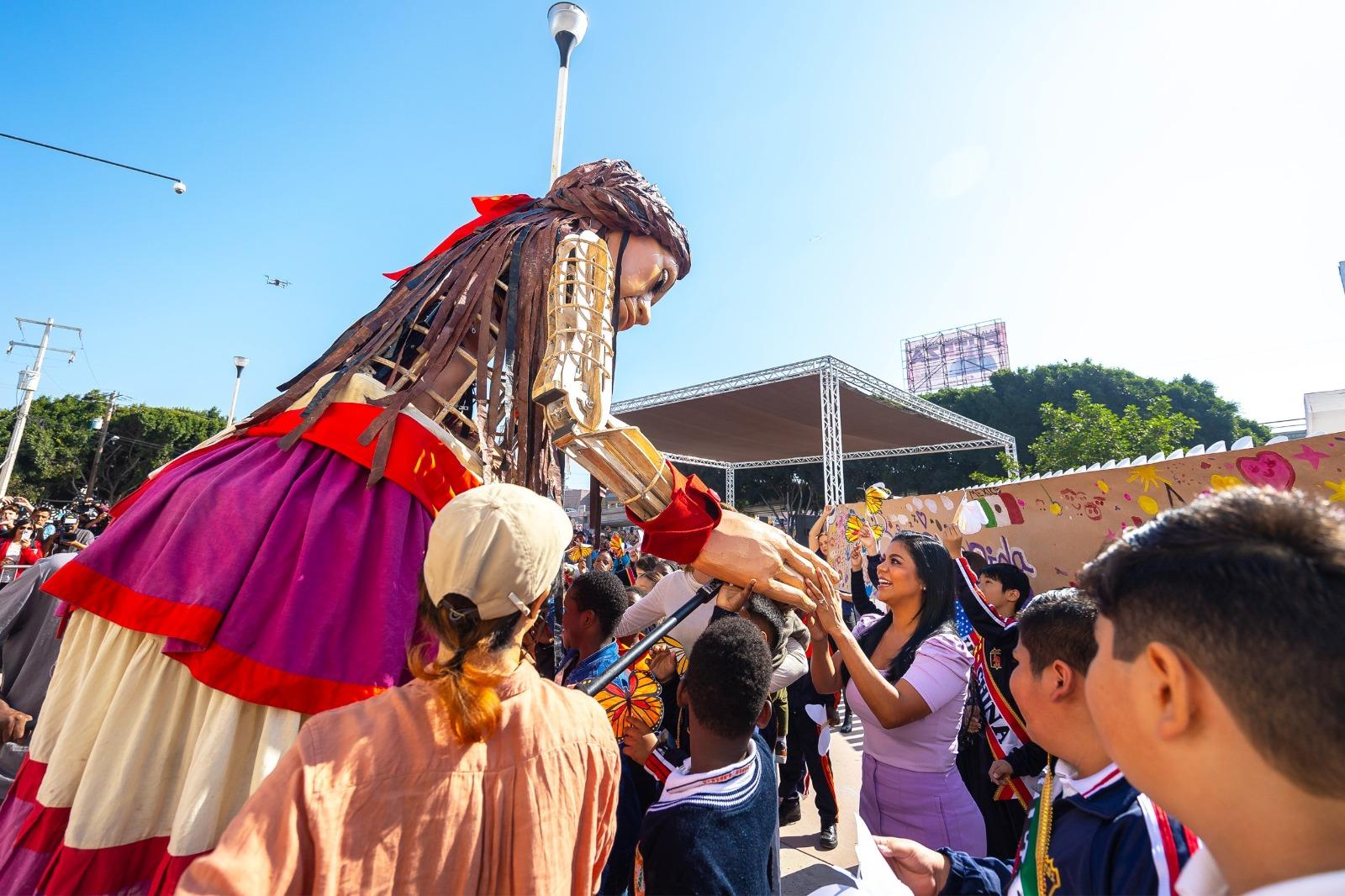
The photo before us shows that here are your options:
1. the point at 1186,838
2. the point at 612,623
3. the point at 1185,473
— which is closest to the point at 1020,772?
the point at 1186,838

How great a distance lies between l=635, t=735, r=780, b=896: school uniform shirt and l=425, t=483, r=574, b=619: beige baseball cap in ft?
3.13

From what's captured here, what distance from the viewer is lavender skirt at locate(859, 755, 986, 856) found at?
252 cm

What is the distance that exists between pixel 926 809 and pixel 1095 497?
3.48 meters

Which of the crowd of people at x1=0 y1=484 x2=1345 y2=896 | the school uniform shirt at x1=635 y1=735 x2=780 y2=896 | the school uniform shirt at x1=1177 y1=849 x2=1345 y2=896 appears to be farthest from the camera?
the school uniform shirt at x1=635 y1=735 x2=780 y2=896

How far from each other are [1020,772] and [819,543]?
195 centimetres

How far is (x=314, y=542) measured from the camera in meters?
1.13

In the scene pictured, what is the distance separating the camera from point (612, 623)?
10.5ft

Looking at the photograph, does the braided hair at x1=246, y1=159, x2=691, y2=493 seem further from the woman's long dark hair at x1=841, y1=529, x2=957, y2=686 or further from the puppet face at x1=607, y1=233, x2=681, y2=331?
the woman's long dark hair at x1=841, y1=529, x2=957, y2=686

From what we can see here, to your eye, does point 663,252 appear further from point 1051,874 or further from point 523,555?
point 1051,874

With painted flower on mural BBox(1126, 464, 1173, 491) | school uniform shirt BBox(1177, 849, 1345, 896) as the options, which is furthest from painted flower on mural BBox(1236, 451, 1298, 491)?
school uniform shirt BBox(1177, 849, 1345, 896)

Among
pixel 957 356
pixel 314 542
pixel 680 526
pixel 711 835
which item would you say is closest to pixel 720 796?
pixel 711 835

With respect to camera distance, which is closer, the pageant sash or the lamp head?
the pageant sash

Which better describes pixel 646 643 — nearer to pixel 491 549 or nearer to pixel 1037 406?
pixel 491 549

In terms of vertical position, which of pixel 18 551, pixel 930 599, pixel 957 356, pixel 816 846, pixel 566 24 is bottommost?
pixel 816 846
